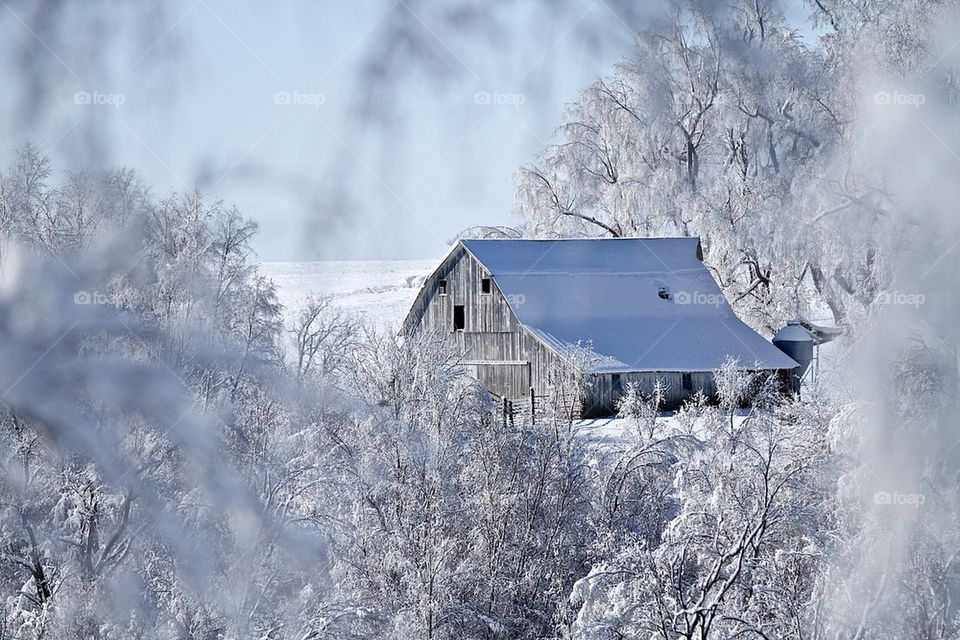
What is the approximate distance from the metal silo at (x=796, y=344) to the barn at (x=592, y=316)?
1.21 feet

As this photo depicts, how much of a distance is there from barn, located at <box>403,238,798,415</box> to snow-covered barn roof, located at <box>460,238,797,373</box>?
0.09ft

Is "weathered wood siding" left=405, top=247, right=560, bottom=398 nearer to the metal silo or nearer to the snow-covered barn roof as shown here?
the snow-covered barn roof

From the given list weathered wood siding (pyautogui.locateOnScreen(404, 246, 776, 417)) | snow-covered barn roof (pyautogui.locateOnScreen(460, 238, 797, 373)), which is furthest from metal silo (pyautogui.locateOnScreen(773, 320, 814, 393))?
weathered wood siding (pyautogui.locateOnScreen(404, 246, 776, 417))

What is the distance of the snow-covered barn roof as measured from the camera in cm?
2673

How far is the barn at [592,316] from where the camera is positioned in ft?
86.1

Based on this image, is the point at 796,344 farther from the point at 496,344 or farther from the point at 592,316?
the point at 496,344

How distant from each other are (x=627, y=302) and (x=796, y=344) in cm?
461

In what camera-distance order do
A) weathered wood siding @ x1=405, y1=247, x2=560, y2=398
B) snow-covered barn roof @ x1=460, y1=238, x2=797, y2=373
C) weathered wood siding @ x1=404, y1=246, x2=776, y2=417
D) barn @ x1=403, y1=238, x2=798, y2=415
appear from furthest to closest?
weathered wood siding @ x1=405, y1=247, x2=560, y2=398 → snow-covered barn roof @ x1=460, y1=238, x2=797, y2=373 → barn @ x1=403, y1=238, x2=798, y2=415 → weathered wood siding @ x1=404, y1=246, x2=776, y2=417

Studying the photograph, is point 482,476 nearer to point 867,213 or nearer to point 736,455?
point 736,455

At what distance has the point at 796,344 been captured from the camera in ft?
89.2

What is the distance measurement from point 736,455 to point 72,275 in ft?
38.2

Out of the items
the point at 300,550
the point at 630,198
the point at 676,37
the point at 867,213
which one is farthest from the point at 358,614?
the point at 630,198

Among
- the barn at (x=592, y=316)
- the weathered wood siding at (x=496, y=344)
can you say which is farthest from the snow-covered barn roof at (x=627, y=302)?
the weathered wood siding at (x=496, y=344)

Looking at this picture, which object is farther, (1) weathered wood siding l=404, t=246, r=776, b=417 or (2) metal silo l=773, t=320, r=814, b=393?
(2) metal silo l=773, t=320, r=814, b=393
